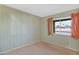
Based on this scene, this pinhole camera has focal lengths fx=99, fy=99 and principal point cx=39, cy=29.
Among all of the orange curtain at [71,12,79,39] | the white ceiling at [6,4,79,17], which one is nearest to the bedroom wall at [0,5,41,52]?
the white ceiling at [6,4,79,17]

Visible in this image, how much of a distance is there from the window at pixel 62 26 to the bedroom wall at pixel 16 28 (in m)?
0.29

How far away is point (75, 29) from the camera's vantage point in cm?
153

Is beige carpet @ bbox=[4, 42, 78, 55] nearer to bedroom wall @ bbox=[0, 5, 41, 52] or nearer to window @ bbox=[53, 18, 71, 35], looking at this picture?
bedroom wall @ bbox=[0, 5, 41, 52]

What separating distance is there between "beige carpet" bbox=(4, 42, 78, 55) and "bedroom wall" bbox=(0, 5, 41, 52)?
0.09 meters

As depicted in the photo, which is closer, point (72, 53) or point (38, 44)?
point (72, 53)

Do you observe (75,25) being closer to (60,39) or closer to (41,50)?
(60,39)

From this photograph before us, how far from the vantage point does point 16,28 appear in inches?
64.1

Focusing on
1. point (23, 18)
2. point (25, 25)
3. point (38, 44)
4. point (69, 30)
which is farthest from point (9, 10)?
point (69, 30)

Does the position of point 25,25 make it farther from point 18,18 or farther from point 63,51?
point 63,51

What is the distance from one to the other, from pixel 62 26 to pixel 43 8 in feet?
1.41

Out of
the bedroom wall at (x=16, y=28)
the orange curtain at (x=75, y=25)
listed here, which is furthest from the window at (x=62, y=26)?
the bedroom wall at (x=16, y=28)

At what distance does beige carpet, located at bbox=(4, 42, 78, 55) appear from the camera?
5.23 feet

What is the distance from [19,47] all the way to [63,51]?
2.39ft

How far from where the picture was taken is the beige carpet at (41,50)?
159 cm
